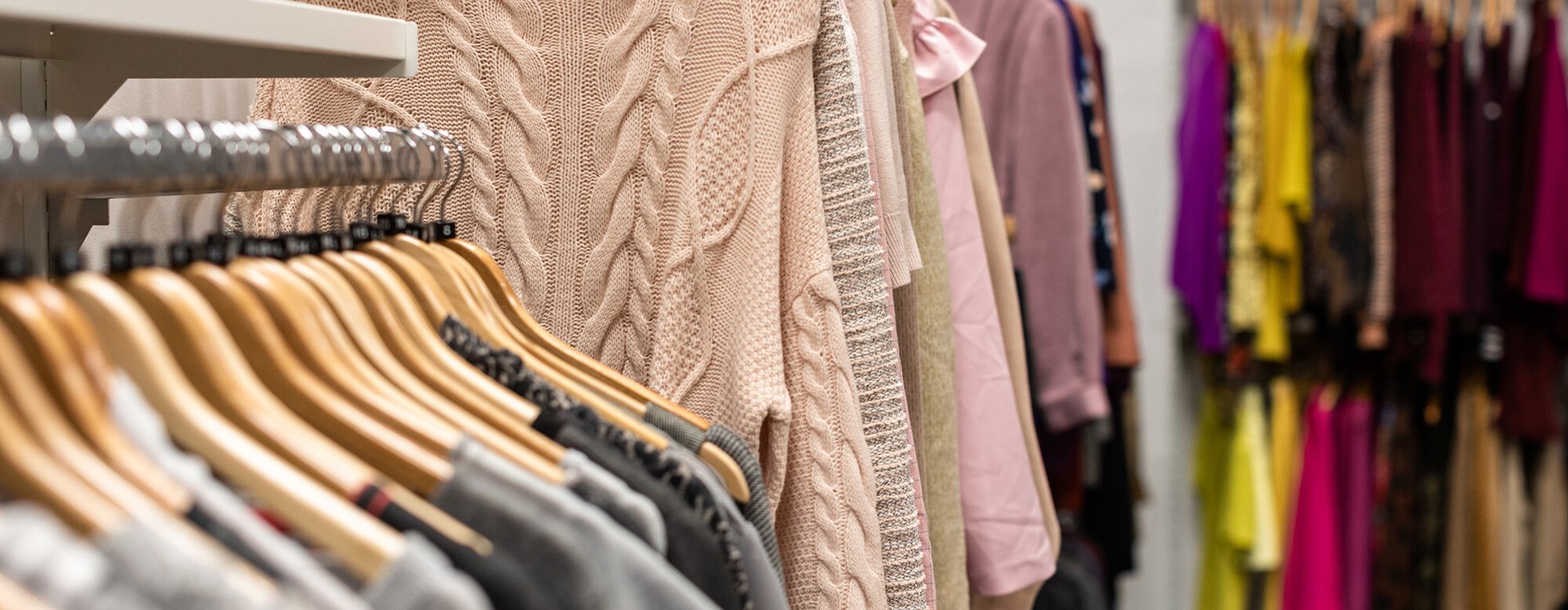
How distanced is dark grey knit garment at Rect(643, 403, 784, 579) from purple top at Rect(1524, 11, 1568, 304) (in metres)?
1.88

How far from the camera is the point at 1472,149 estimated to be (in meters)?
2.22

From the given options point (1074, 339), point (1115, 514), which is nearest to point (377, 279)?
point (1074, 339)

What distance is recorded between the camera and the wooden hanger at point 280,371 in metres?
0.56

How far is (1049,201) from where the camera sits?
69.8 inches

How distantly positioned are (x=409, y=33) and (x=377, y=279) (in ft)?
0.51

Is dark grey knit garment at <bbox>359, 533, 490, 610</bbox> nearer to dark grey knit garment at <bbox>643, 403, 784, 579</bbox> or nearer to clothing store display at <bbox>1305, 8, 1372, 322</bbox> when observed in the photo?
dark grey knit garment at <bbox>643, 403, 784, 579</bbox>

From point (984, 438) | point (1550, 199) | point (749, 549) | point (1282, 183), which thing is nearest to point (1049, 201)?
point (984, 438)

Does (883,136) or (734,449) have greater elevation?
(883,136)

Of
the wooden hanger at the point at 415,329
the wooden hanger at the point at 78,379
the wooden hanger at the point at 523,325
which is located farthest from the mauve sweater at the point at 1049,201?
the wooden hanger at the point at 78,379

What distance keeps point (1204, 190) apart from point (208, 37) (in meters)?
2.11

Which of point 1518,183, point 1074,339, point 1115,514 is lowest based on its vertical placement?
point 1115,514

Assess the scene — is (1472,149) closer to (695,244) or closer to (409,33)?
(695,244)

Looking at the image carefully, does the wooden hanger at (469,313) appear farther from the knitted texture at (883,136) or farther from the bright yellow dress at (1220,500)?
the bright yellow dress at (1220,500)

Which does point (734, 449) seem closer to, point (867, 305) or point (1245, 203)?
point (867, 305)
